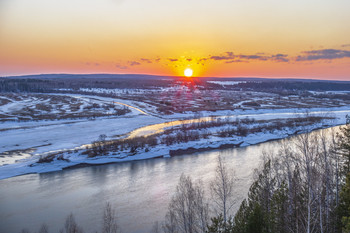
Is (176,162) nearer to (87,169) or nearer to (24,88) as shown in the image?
(87,169)

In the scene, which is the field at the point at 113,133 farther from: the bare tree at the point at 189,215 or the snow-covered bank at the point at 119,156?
the bare tree at the point at 189,215

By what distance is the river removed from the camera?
17.5 m

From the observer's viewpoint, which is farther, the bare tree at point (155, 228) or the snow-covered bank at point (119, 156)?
the snow-covered bank at point (119, 156)

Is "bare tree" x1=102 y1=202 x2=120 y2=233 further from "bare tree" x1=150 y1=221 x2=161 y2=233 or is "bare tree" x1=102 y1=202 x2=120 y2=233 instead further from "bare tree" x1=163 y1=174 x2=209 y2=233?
"bare tree" x1=163 y1=174 x2=209 y2=233

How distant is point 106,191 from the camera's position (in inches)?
872

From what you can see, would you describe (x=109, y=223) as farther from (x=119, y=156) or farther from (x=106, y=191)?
(x=119, y=156)

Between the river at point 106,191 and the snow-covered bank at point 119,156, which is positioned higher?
the snow-covered bank at point 119,156

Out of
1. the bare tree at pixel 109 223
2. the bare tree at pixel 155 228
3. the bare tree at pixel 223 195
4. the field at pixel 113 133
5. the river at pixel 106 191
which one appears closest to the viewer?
the bare tree at pixel 109 223

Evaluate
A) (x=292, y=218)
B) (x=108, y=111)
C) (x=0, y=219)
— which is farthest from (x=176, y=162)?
(x=108, y=111)

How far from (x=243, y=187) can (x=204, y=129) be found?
2284cm

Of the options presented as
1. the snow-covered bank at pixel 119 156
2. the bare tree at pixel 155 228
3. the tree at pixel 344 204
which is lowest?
the bare tree at pixel 155 228

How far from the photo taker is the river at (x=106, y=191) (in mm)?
17453

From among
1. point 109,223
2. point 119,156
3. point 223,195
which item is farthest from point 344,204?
point 119,156

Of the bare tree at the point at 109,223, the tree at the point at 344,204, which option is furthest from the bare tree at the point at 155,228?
the tree at the point at 344,204
